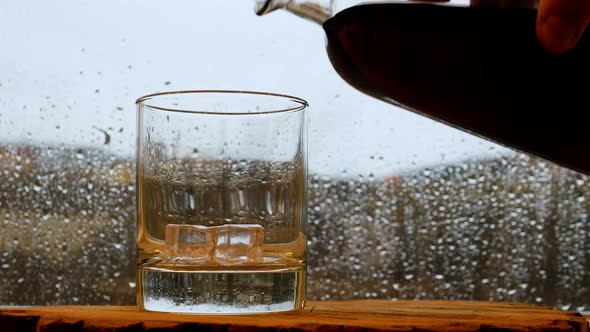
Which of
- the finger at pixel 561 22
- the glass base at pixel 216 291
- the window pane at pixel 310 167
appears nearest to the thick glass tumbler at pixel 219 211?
the glass base at pixel 216 291

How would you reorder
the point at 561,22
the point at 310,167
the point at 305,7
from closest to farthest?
the point at 561,22 → the point at 305,7 → the point at 310,167

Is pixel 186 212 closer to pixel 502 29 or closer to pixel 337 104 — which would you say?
pixel 502 29

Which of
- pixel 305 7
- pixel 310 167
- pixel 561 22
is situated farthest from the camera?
pixel 310 167

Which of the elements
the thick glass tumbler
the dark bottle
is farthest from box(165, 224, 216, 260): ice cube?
the dark bottle

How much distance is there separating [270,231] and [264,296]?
43 mm

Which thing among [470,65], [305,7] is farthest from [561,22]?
[305,7]

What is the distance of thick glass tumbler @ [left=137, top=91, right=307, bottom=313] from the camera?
47 cm

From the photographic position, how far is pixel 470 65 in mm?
467

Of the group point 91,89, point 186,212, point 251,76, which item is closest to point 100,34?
point 91,89

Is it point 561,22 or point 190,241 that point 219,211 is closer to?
point 190,241

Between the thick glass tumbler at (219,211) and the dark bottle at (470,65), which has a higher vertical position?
the dark bottle at (470,65)

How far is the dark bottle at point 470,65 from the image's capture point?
46cm

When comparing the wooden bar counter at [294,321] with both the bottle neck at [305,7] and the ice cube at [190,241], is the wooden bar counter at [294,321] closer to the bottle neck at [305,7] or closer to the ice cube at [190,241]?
the ice cube at [190,241]

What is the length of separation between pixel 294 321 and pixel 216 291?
0.06 meters
